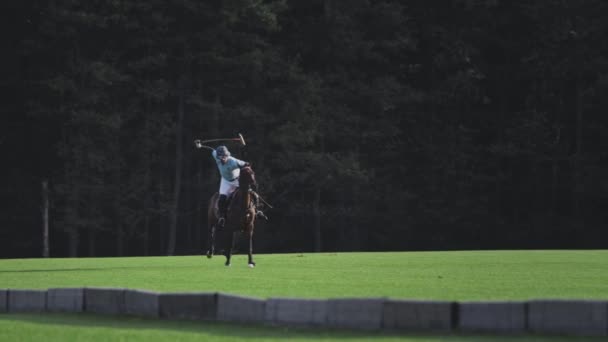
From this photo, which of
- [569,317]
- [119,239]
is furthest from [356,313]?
[119,239]

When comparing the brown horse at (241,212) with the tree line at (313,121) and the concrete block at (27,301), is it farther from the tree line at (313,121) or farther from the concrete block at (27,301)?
the tree line at (313,121)

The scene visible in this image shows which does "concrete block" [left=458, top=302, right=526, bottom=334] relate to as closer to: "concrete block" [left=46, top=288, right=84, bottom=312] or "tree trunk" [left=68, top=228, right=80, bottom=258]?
"concrete block" [left=46, top=288, right=84, bottom=312]

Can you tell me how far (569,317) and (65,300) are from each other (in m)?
5.30

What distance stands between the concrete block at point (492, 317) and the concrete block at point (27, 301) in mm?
4774

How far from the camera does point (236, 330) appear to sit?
9.62 m

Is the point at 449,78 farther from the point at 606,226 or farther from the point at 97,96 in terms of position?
the point at 97,96

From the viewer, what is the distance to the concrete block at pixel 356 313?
30.4 feet

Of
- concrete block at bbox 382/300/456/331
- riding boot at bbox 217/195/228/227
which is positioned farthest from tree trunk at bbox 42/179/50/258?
concrete block at bbox 382/300/456/331

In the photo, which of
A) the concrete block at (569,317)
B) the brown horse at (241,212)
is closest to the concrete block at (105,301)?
the concrete block at (569,317)

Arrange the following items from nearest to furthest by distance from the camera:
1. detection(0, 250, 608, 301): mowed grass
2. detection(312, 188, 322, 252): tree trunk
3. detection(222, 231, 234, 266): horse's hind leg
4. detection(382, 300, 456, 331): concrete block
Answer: detection(382, 300, 456, 331): concrete block
detection(0, 250, 608, 301): mowed grass
detection(222, 231, 234, 266): horse's hind leg
detection(312, 188, 322, 252): tree trunk

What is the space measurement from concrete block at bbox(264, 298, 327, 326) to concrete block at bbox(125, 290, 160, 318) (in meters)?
1.37

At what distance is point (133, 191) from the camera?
185 ft

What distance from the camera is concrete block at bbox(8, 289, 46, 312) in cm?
1153

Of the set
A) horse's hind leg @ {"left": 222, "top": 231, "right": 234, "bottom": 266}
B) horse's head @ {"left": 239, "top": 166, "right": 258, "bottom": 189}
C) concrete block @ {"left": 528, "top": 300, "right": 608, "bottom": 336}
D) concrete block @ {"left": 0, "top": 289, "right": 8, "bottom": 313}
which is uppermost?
horse's head @ {"left": 239, "top": 166, "right": 258, "bottom": 189}
